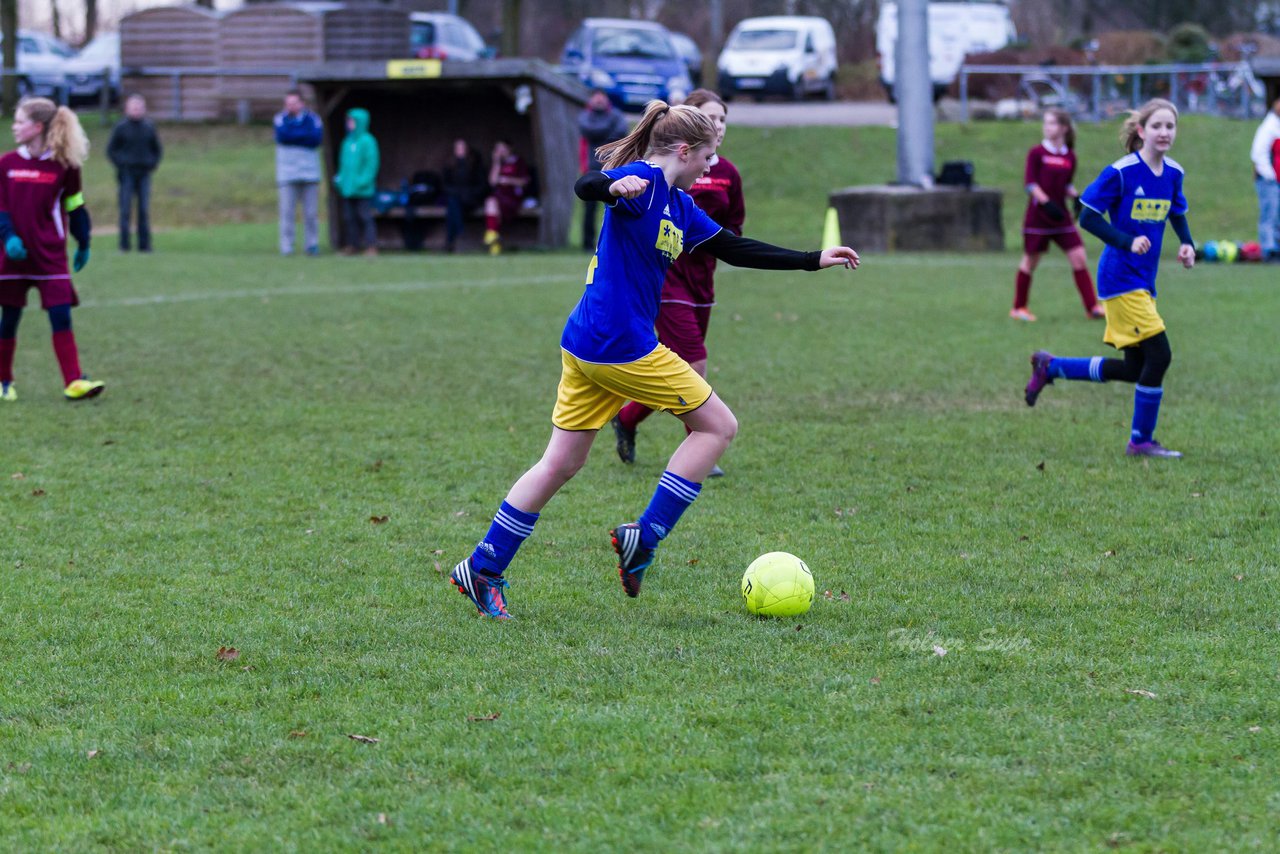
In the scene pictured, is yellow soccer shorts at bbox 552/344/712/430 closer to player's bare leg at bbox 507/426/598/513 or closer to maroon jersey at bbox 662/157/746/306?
player's bare leg at bbox 507/426/598/513

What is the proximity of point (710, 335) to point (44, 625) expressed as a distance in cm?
828

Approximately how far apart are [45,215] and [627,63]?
22.8 m

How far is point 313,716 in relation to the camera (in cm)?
412

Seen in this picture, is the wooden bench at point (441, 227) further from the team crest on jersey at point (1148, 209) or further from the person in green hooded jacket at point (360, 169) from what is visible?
the team crest on jersey at point (1148, 209)

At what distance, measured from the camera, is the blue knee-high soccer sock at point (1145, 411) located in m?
7.65

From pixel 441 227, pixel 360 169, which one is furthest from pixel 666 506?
pixel 441 227

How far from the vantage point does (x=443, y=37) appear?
1344 inches

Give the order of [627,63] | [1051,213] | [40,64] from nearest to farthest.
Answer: [1051,213] < [627,63] < [40,64]

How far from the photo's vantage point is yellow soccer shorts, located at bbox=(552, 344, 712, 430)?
498cm

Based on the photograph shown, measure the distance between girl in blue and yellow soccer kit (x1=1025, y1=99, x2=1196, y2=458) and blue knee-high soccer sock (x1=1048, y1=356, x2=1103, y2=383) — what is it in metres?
0.05

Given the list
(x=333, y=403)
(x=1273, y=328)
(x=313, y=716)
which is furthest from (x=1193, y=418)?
(x=313, y=716)

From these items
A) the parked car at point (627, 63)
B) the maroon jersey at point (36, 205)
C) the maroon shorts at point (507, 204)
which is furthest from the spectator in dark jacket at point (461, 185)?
the maroon jersey at point (36, 205)

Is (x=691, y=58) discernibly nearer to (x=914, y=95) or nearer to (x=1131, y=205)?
(x=914, y=95)

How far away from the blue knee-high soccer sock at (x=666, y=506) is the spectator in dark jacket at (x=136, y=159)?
55.5ft
